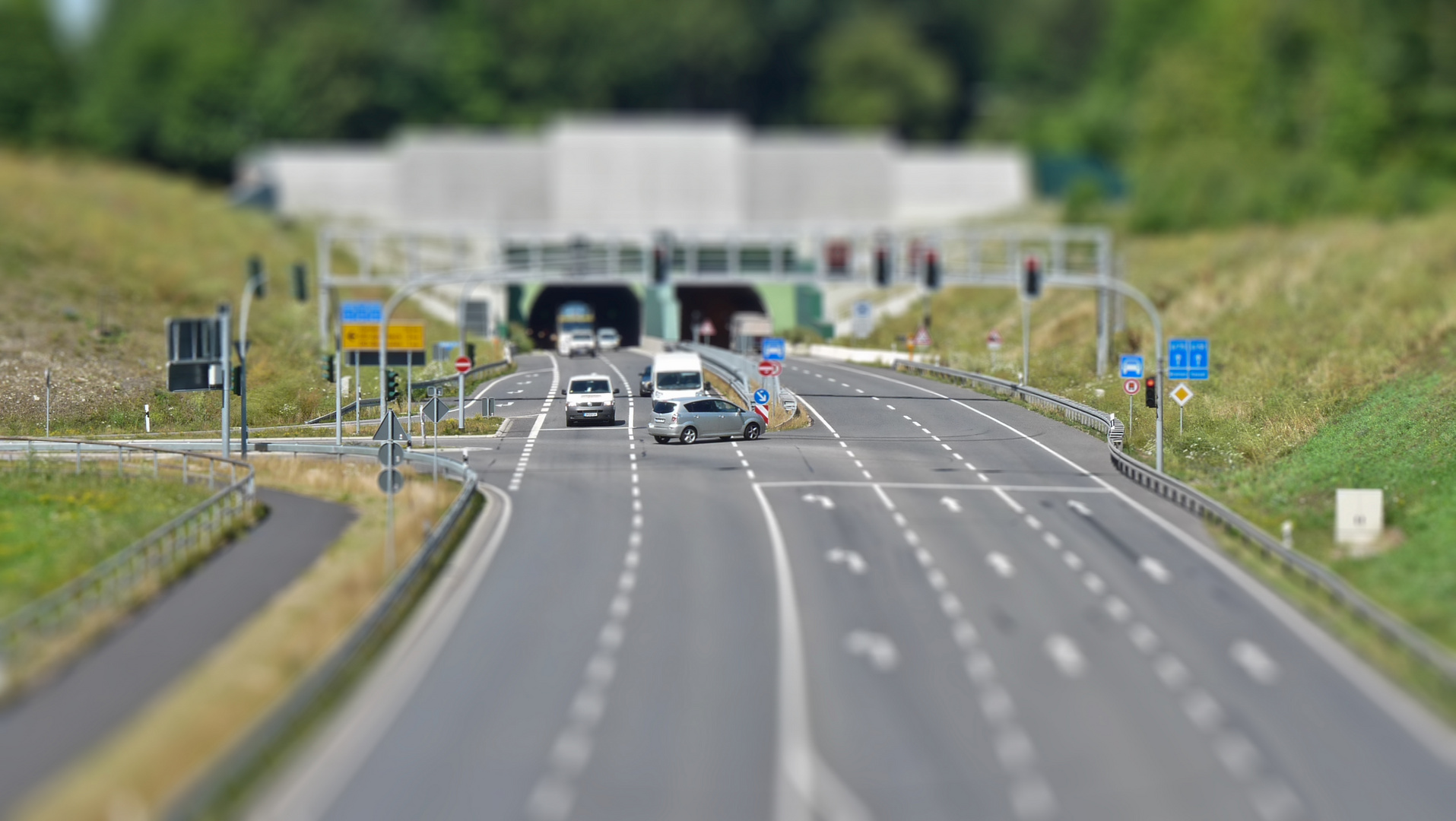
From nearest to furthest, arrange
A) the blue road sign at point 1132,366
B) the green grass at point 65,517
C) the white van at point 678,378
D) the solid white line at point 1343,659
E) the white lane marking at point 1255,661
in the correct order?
1. the solid white line at point 1343,659
2. the white lane marking at point 1255,661
3. the green grass at point 65,517
4. the blue road sign at point 1132,366
5. the white van at point 678,378

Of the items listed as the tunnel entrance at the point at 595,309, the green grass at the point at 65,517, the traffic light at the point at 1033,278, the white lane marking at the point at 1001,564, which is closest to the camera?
the green grass at the point at 65,517

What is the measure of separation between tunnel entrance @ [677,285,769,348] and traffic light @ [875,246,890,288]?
61.7m

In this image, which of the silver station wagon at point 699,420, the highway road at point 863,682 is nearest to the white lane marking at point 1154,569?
the highway road at point 863,682

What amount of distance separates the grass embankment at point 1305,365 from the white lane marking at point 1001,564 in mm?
6861

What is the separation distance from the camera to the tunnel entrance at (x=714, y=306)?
12694 cm

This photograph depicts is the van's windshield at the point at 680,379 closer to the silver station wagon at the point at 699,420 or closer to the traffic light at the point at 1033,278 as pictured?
the silver station wagon at the point at 699,420

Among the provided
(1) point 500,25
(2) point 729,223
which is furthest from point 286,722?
(1) point 500,25

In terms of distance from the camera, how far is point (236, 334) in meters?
86.1

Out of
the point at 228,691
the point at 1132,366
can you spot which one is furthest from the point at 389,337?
the point at 228,691

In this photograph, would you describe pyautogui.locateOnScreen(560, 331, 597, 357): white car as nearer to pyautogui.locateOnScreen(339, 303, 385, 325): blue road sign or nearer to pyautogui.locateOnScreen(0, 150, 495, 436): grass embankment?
pyautogui.locateOnScreen(0, 150, 495, 436): grass embankment

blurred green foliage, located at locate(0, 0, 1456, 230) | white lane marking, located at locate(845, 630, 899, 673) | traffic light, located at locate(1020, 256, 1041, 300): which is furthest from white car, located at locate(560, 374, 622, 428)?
blurred green foliage, located at locate(0, 0, 1456, 230)

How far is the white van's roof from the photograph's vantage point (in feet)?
217

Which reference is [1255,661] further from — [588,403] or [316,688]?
[588,403]

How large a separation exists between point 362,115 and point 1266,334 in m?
112
